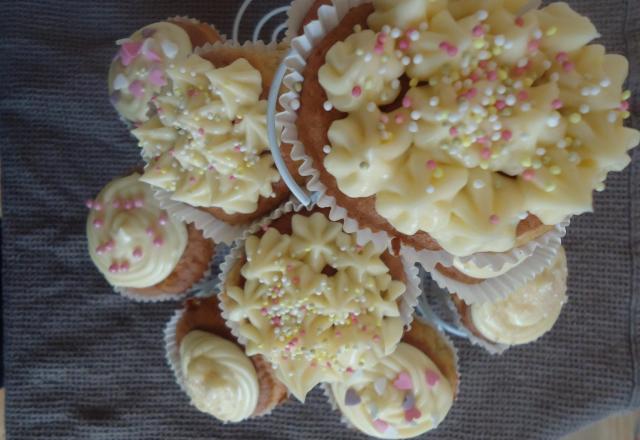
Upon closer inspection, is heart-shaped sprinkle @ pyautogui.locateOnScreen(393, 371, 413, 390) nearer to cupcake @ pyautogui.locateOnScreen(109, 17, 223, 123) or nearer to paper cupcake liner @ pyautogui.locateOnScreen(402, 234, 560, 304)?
paper cupcake liner @ pyautogui.locateOnScreen(402, 234, 560, 304)

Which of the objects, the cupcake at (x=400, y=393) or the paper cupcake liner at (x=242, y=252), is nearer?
the paper cupcake liner at (x=242, y=252)

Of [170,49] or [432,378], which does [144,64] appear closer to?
[170,49]

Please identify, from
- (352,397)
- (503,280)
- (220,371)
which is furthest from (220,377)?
(503,280)

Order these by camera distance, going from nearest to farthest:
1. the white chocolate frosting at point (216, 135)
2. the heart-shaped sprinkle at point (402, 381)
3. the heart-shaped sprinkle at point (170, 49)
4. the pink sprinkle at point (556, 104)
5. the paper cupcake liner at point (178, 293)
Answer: the pink sprinkle at point (556, 104)
the white chocolate frosting at point (216, 135)
the heart-shaped sprinkle at point (402, 381)
the heart-shaped sprinkle at point (170, 49)
the paper cupcake liner at point (178, 293)

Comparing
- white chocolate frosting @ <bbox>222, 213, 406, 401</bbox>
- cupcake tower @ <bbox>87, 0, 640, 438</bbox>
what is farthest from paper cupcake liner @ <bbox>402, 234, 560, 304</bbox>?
white chocolate frosting @ <bbox>222, 213, 406, 401</bbox>

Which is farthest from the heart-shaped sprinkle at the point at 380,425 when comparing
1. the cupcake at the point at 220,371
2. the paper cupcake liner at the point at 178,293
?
the paper cupcake liner at the point at 178,293

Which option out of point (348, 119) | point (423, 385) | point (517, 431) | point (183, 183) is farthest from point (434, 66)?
point (517, 431)

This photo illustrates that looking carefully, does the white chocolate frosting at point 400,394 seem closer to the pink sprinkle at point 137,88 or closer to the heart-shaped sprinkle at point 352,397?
the heart-shaped sprinkle at point 352,397
